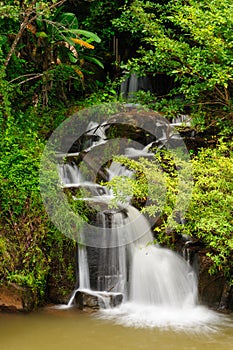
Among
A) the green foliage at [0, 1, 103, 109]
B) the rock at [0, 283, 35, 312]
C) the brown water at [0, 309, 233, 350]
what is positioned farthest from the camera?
the green foliage at [0, 1, 103, 109]

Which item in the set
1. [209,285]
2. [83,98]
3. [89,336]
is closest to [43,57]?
[83,98]

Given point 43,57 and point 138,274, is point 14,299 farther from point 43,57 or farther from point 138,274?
point 43,57

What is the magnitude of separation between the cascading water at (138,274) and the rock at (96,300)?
0.06 m

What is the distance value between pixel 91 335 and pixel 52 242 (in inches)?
62.6

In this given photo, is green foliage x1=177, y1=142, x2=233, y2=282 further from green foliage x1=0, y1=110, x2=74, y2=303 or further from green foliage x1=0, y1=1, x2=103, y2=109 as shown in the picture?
green foliage x1=0, y1=1, x2=103, y2=109

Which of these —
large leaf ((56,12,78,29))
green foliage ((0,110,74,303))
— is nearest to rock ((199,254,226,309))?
green foliage ((0,110,74,303))

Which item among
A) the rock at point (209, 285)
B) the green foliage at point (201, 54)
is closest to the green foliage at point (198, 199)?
the rock at point (209, 285)

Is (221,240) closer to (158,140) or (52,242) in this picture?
(52,242)

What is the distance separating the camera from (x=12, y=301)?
17.2 ft

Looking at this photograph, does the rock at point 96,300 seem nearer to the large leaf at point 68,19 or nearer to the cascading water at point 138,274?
the cascading water at point 138,274

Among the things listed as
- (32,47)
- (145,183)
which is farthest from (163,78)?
(145,183)

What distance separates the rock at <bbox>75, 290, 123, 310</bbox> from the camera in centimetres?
543

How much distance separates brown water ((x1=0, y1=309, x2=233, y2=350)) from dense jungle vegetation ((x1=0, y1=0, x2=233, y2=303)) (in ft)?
2.13

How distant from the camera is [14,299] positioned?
5238mm
